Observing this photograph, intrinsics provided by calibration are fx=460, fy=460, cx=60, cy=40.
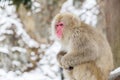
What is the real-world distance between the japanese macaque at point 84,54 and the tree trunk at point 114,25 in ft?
4.45

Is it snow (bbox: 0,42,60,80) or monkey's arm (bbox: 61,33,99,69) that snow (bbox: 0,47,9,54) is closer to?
snow (bbox: 0,42,60,80)

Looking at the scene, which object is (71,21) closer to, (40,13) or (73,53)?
(73,53)

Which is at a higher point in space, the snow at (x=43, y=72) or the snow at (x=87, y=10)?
the snow at (x=87, y=10)

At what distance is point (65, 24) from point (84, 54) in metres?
0.51

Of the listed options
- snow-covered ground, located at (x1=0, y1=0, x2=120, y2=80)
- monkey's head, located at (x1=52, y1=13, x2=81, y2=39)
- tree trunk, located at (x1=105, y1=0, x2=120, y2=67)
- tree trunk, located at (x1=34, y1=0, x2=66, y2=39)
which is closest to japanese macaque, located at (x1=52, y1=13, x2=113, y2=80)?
monkey's head, located at (x1=52, y1=13, x2=81, y2=39)

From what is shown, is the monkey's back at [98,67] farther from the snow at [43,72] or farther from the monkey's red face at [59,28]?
the snow at [43,72]

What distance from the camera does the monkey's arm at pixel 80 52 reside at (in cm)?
578

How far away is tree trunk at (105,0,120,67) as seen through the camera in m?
7.25

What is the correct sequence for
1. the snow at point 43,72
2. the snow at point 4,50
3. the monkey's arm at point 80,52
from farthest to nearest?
the snow at point 4,50, the snow at point 43,72, the monkey's arm at point 80,52

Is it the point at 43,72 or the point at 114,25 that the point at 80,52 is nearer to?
the point at 114,25

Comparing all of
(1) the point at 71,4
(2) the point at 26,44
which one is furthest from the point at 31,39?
(1) the point at 71,4

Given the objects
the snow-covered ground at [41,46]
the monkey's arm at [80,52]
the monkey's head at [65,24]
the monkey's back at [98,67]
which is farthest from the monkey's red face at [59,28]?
the snow-covered ground at [41,46]

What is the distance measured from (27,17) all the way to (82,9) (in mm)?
1381

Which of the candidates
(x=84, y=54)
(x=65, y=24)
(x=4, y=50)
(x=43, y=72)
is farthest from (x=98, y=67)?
(x=4, y=50)
